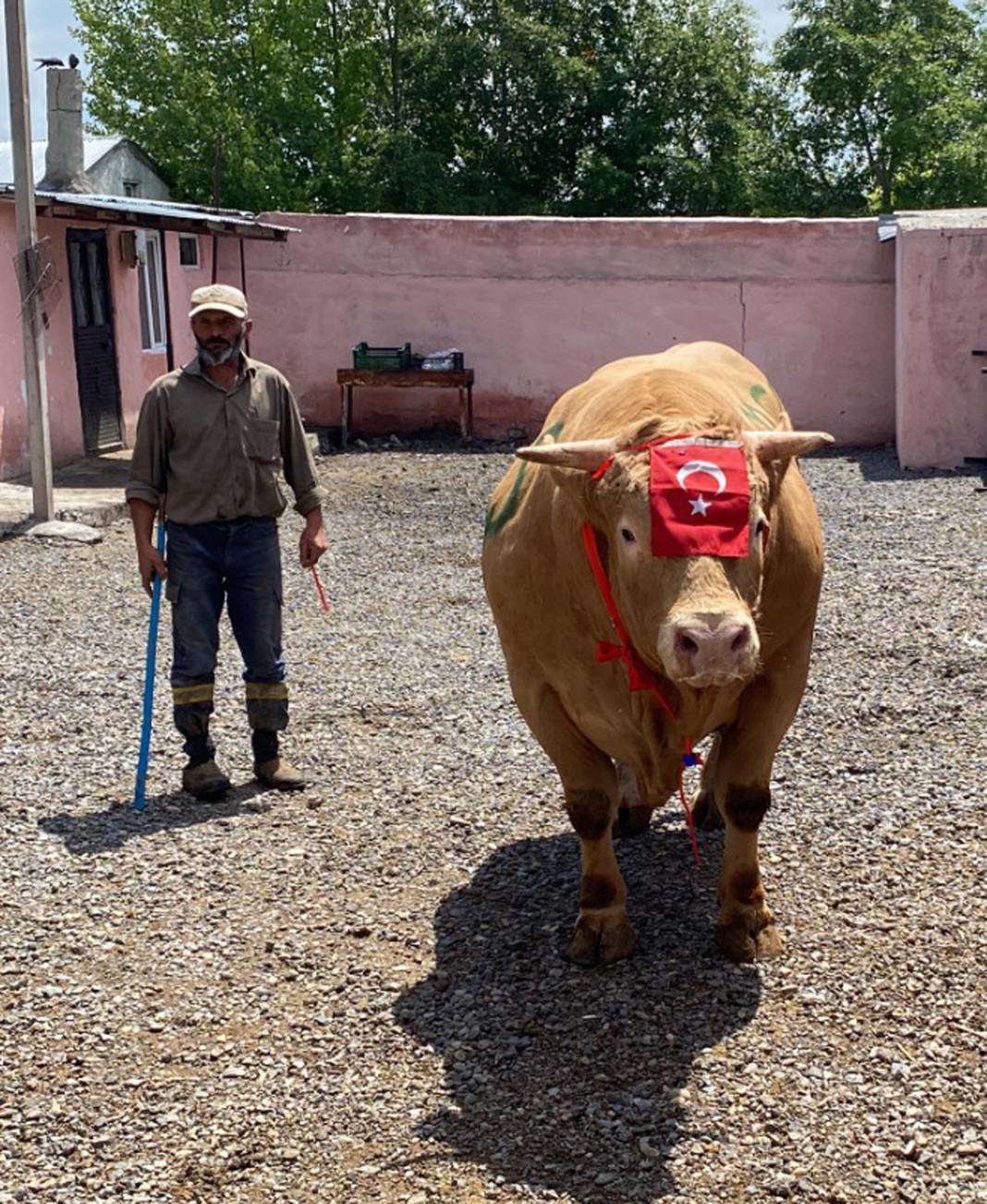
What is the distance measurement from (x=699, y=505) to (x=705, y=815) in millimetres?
2285

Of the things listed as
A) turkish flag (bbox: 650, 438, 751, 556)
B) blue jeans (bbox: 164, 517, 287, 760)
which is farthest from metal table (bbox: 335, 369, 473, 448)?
turkish flag (bbox: 650, 438, 751, 556)

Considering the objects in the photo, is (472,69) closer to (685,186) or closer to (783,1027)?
(685,186)

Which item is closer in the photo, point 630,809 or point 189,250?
point 630,809

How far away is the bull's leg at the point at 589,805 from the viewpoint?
181 inches

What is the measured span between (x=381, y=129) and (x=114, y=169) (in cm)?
574

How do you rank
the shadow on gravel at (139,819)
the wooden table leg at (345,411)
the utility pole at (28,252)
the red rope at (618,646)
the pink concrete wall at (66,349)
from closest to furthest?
the red rope at (618,646)
the shadow on gravel at (139,819)
the utility pole at (28,252)
the pink concrete wall at (66,349)
the wooden table leg at (345,411)

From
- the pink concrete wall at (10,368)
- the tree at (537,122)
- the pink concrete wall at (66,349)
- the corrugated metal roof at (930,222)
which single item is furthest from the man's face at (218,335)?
the tree at (537,122)

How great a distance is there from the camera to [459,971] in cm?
452

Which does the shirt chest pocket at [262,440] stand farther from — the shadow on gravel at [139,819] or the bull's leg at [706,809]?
the bull's leg at [706,809]

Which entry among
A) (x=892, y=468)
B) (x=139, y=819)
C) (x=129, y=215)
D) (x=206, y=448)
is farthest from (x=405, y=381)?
(x=139, y=819)

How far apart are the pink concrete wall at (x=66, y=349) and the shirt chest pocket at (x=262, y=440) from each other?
9.45m

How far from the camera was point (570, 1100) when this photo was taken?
3754mm

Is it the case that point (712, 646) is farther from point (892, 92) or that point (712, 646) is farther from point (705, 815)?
point (892, 92)

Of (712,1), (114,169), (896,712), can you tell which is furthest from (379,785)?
(712,1)
